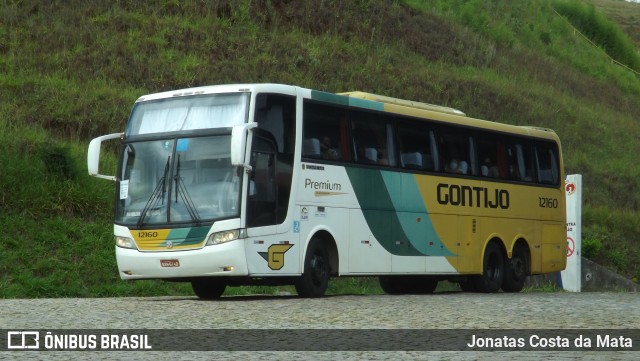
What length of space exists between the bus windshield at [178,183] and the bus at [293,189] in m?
0.02

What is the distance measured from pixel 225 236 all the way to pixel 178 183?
124 centimetres

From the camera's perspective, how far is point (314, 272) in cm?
1998

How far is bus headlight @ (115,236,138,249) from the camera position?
19.3 m

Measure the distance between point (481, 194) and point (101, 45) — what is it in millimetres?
20233

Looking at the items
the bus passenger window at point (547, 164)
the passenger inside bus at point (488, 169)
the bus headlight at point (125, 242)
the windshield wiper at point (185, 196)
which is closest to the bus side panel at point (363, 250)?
the windshield wiper at point (185, 196)

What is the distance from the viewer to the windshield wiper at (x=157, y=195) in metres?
19.1

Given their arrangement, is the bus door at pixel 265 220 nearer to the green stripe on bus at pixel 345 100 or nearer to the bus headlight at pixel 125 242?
the green stripe on bus at pixel 345 100

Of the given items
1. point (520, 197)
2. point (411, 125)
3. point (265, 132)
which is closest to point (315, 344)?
point (265, 132)

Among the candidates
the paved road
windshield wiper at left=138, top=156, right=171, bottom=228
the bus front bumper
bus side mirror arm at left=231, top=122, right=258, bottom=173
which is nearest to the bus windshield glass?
windshield wiper at left=138, top=156, right=171, bottom=228

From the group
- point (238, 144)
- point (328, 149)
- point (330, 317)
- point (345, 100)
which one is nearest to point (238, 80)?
point (345, 100)

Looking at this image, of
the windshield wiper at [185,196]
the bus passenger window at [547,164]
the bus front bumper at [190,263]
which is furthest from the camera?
the bus passenger window at [547,164]

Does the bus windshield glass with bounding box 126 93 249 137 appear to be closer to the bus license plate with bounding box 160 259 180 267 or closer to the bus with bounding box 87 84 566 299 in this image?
the bus with bounding box 87 84 566 299

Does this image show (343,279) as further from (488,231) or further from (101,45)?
(101,45)

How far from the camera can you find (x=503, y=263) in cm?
2592
